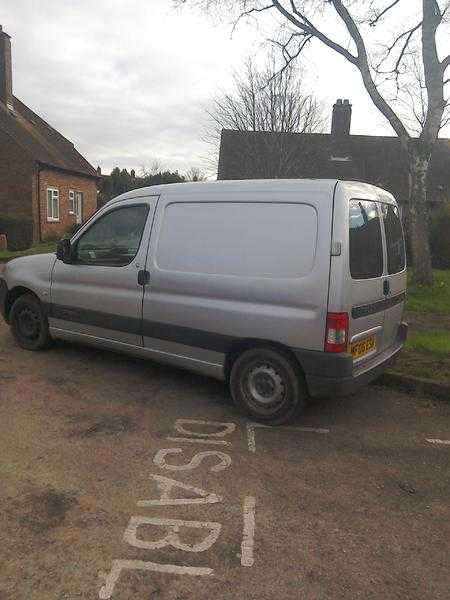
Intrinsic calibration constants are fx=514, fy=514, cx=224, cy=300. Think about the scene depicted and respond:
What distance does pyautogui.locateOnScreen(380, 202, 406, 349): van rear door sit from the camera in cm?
463

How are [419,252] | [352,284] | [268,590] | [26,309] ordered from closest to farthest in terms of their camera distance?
[268,590] < [352,284] < [26,309] < [419,252]

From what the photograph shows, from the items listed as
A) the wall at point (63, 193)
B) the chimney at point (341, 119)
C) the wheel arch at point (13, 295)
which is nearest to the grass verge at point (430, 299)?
the wheel arch at point (13, 295)

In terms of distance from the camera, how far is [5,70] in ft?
82.8

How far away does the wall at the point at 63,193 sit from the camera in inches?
960

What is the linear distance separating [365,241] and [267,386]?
1.47m

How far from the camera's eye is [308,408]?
15.8 ft

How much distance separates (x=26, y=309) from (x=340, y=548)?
4768 mm

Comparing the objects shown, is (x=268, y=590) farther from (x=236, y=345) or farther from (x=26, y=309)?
(x=26, y=309)

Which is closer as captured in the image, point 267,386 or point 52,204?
point 267,386

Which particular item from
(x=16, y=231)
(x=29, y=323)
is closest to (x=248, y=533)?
(x=29, y=323)

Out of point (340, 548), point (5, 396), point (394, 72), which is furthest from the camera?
point (394, 72)

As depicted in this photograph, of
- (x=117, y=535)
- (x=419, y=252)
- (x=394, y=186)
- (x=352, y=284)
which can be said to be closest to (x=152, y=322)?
(x=352, y=284)

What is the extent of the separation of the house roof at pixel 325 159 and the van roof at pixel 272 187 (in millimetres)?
17532

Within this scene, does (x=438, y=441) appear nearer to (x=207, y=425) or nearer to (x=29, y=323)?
(x=207, y=425)
